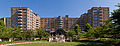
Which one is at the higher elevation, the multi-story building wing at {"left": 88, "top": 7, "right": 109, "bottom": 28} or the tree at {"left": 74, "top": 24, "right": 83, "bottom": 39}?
the multi-story building wing at {"left": 88, "top": 7, "right": 109, "bottom": 28}

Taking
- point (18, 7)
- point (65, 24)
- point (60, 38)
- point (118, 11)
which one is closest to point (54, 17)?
point (65, 24)

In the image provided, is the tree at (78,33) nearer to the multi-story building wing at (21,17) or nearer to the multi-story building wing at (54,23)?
the multi-story building wing at (21,17)

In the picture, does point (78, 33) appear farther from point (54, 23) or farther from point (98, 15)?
point (54, 23)

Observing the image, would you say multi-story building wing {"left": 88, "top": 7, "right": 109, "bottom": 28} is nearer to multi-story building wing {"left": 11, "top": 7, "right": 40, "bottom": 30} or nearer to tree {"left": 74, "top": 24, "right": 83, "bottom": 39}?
tree {"left": 74, "top": 24, "right": 83, "bottom": 39}

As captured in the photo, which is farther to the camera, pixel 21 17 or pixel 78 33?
pixel 21 17

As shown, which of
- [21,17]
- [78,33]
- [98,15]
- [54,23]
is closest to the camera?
[78,33]

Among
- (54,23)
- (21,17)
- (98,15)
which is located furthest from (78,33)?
(54,23)

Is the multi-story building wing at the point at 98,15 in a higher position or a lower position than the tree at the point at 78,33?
higher

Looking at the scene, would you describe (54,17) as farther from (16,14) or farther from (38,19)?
(16,14)

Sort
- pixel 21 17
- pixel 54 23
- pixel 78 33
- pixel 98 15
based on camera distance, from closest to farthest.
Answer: pixel 78 33, pixel 98 15, pixel 21 17, pixel 54 23

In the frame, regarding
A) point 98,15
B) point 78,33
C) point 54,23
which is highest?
point 98,15

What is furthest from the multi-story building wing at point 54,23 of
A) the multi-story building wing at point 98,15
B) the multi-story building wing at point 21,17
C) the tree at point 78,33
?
the tree at point 78,33

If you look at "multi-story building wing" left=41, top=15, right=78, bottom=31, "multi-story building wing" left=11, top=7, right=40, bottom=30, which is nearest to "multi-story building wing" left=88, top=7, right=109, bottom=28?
"multi-story building wing" left=41, top=15, right=78, bottom=31

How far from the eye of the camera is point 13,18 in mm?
64562
